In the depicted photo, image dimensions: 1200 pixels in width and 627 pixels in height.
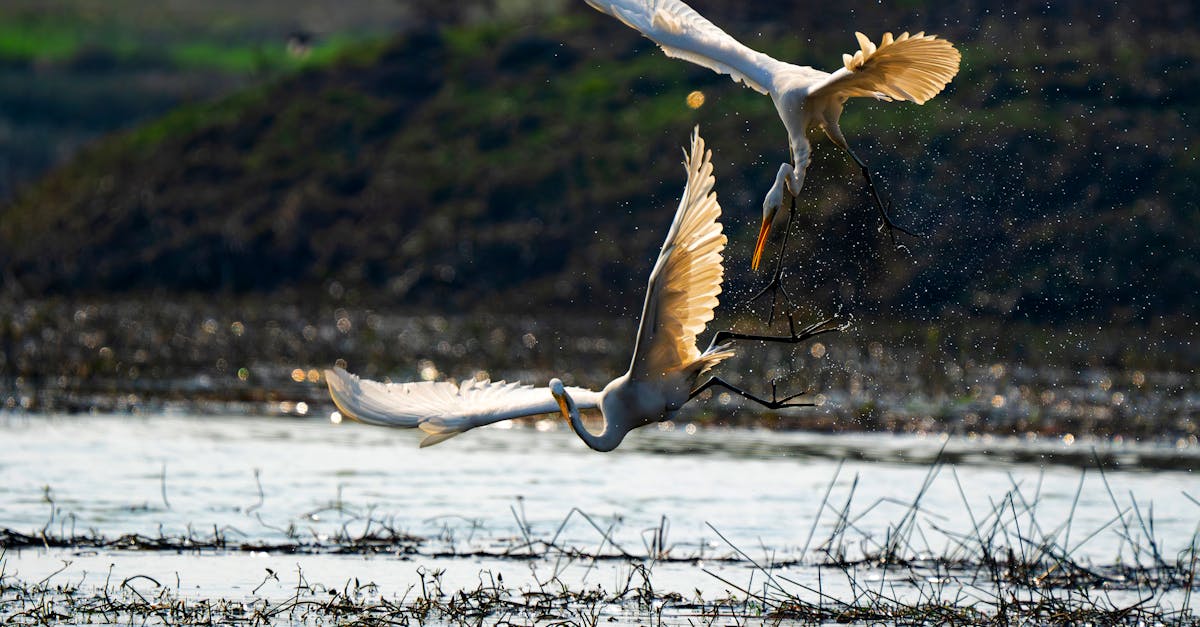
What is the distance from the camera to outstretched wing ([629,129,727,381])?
7.88 metres

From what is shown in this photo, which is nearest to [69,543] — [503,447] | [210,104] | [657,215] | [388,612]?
[388,612]

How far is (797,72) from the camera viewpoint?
950 centimetres

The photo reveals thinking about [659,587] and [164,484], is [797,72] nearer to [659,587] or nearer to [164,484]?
[659,587]

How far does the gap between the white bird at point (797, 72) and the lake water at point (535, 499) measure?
1.82m

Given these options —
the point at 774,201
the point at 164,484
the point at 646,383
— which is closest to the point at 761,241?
the point at 774,201

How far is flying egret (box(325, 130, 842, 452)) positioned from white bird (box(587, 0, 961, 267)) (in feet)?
3.34

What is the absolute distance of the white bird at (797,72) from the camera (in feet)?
29.1

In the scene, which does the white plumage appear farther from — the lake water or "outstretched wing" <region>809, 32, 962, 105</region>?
"outstretched wing" <region>809, 32, 962, 105</region>

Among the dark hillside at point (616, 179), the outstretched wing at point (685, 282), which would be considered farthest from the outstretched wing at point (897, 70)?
the dark hillside at point (616, 179)

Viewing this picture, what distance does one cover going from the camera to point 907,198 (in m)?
27.2

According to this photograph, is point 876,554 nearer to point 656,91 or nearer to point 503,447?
point 503,447

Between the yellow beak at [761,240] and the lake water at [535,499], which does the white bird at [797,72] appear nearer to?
the yellow beak at [761,240]

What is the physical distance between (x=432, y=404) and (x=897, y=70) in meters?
2.79

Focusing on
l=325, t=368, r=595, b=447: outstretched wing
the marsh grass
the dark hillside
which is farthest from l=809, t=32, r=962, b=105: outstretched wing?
the dark hillside
